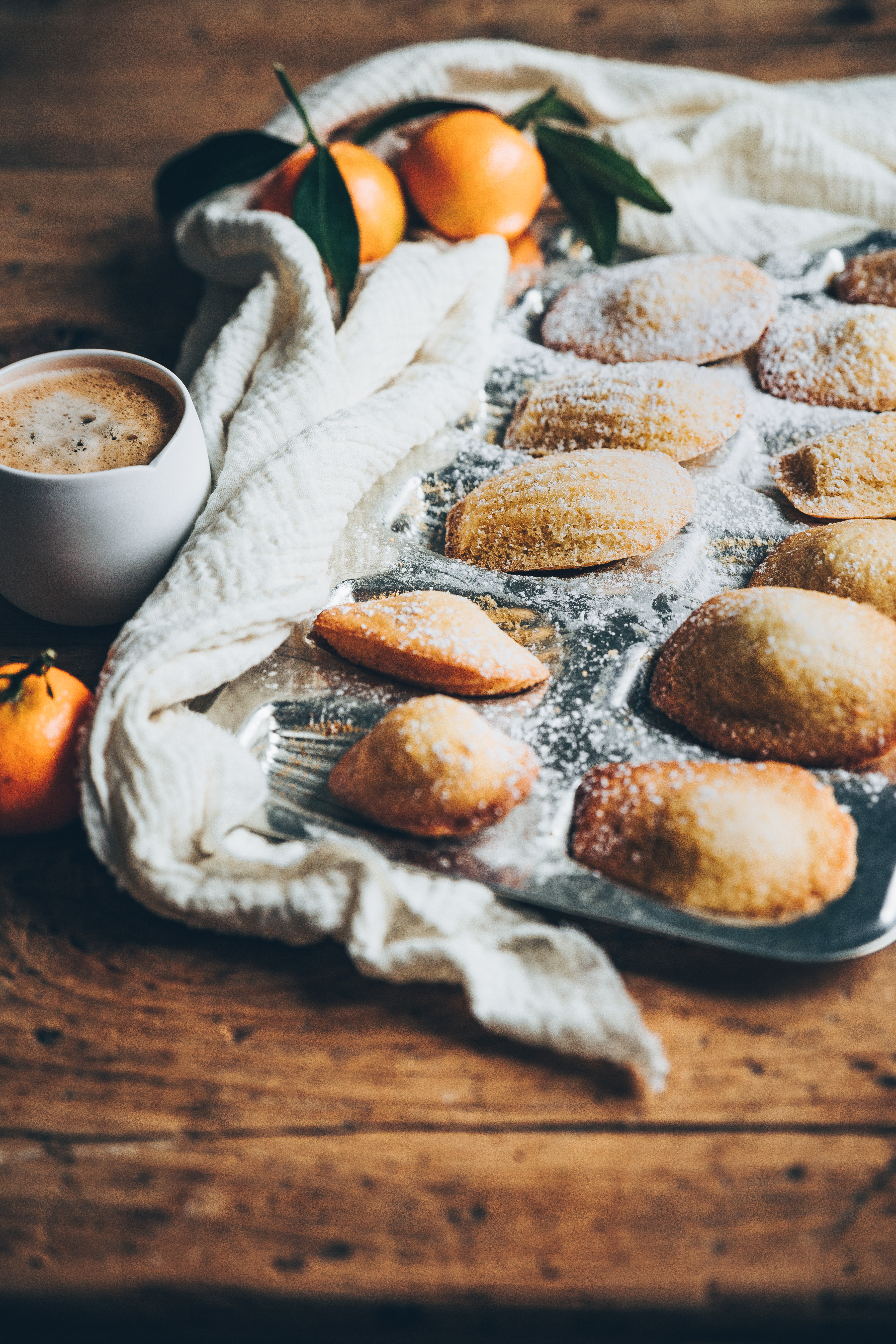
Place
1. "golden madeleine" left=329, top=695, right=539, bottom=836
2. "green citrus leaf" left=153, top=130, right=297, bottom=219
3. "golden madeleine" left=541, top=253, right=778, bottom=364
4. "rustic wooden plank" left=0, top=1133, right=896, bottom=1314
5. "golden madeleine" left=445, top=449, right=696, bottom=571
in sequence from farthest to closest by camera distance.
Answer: "green citrus leaf" left=153, top=130, right=297, bottom=219 < "golden madeleine" left=541, top=253, right=778, bottom=364 < "golden madeleine" left=445, top=449, right=696, bottom=571 < "golden madeleine" left=329, top=695, right=539, bottom=836 < "rustic wooden plank" left=0, top=1133, right=896, bottom=1314

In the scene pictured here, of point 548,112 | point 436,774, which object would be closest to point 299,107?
point 548,112

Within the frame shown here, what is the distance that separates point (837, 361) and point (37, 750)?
2.23ft

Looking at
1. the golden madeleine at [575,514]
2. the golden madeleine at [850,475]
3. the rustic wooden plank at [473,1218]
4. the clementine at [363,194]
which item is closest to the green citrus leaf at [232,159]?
the clementine at [363,194]

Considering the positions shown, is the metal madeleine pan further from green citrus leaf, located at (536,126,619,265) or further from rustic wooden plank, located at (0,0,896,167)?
rustic wooden plank, located at (0,0,896,167)

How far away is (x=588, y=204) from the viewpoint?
1.01 metres

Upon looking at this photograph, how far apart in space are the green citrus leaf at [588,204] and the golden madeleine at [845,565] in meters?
0.45

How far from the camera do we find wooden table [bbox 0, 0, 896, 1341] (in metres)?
0.46

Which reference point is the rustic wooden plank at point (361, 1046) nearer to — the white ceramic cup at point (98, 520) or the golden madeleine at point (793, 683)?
the golden madeleine at point (793, 683)

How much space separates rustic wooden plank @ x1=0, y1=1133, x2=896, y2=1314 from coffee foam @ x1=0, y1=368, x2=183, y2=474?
1.36 ft

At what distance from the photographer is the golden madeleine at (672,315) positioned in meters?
0.87

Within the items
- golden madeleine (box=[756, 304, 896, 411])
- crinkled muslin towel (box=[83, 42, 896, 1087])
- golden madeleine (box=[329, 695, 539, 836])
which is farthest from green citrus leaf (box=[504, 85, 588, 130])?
golden madeleine (box=[329, 695, 539, 836])

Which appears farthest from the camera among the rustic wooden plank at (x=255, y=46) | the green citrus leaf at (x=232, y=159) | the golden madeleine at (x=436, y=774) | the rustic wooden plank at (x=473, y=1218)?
the rustic wooden plank at (x=255, y=46)

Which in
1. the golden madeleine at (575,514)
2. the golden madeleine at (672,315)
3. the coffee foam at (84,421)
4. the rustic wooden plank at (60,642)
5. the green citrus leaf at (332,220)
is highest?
the green citrus leaf at (332,220)

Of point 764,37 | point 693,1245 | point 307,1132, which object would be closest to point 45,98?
point 764,37
